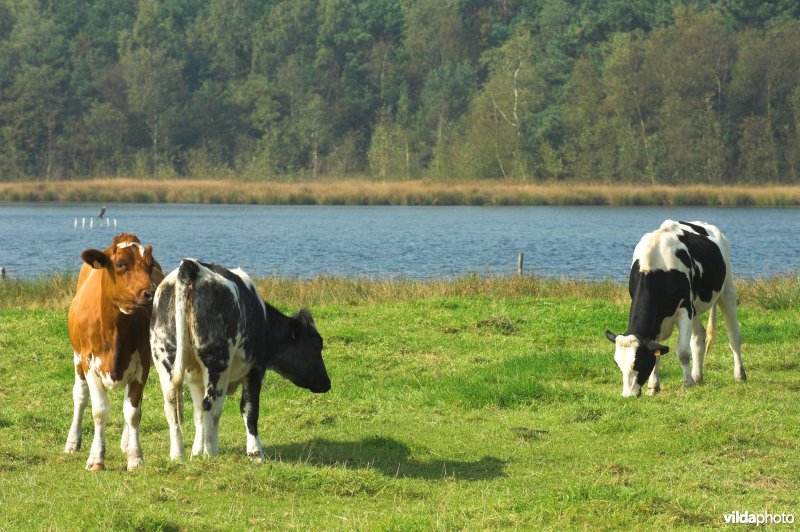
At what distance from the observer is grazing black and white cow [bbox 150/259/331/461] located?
898 centimetres

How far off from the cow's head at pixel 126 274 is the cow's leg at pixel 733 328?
7.33 meters

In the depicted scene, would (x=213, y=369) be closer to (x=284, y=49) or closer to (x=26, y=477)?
(x=26, y=477)

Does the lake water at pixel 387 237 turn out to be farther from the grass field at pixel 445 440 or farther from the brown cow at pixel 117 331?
the brown cow at pixel 117 331

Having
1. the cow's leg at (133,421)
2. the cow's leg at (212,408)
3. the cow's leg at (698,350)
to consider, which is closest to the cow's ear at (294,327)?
the cow's leg at (212,408)

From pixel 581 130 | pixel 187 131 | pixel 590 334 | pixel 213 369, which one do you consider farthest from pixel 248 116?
pixel 213 369

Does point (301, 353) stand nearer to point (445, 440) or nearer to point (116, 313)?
point (445, 440)

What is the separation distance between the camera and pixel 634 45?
3236 inches

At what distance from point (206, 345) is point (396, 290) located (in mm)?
13843

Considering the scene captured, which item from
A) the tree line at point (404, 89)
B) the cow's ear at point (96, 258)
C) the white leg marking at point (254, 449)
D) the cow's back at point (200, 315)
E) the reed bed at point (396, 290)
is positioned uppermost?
the tree line at point (404, 89)

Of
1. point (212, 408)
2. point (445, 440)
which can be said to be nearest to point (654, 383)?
point (445, 440)

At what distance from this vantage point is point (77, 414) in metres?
9.95

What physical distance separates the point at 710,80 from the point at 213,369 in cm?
7735

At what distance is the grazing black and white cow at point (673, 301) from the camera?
12.5 meters

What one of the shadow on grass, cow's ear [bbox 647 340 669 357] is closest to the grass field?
the shadow on grass
